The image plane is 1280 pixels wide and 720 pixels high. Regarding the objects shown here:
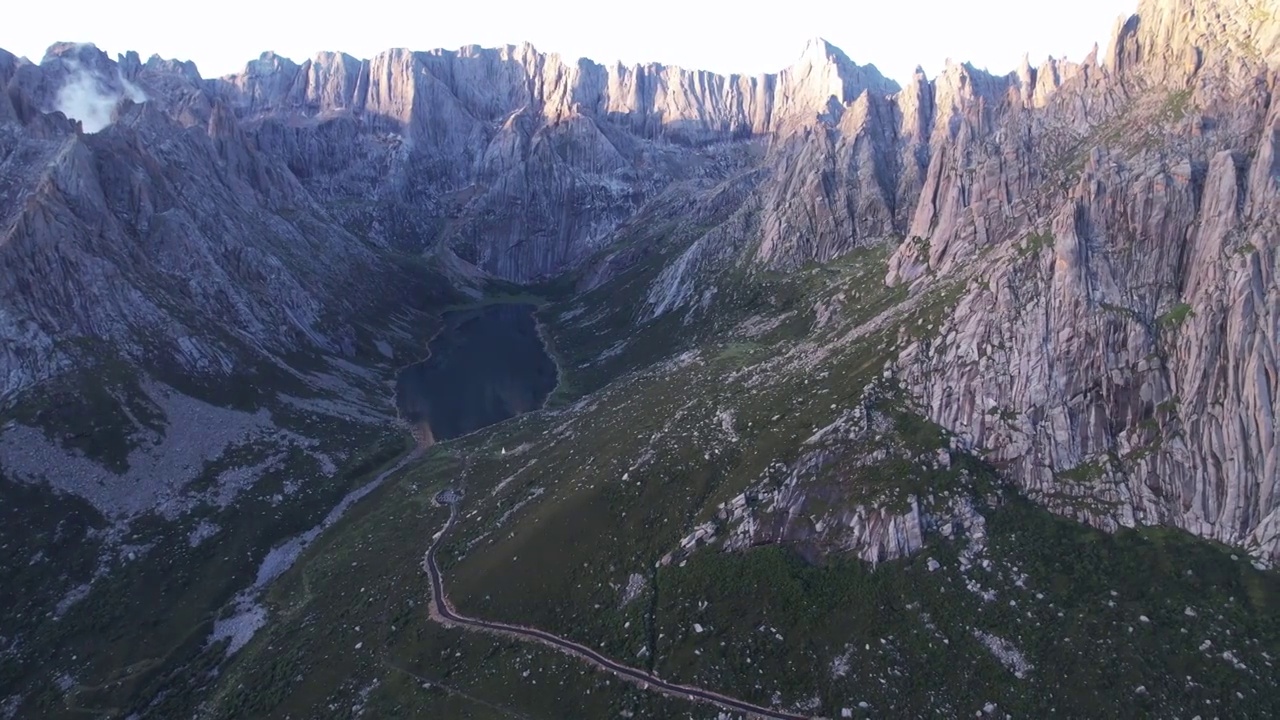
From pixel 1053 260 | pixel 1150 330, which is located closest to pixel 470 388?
pixel 1053 260

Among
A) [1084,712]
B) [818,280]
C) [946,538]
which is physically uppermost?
[818,280]

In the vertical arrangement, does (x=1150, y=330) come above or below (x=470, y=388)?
above

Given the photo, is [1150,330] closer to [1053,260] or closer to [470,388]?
[1053,260]

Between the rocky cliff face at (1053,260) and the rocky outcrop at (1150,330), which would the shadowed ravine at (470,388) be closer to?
the rocky cliff face at (1053,260)

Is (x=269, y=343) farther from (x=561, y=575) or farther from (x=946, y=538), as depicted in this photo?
(x=946, y=538)

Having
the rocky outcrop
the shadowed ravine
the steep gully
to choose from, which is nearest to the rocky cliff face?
the rocky outcrop

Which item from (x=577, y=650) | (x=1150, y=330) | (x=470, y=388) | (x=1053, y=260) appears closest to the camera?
(x=577, y=650)

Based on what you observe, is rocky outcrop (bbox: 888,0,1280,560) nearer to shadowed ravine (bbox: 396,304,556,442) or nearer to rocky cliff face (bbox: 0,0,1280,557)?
rocky cliff face (bbox: 0,0,1280,557)

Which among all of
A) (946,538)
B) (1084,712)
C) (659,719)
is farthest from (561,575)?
(1084,712)

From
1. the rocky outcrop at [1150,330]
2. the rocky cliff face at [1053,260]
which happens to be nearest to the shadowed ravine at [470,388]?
the rocky cliff face at [1053,260]
